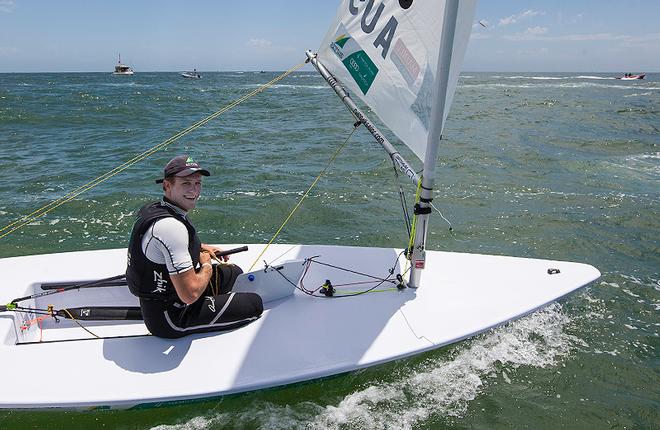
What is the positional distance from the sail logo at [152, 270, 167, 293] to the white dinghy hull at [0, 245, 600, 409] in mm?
493

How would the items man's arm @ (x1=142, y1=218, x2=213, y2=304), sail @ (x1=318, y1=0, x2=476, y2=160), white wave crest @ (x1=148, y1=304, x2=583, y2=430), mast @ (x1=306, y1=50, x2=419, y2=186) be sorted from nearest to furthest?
man's arm @ (x1=142, y1=218, x2=213, y2=304) < white wave crest @ (x1=148, y1=304, x2=583, y2=430) < sail @ (x1=318, y1=0, x2=476, y2=160) < mast @ (x1=306, y1=50, x2=419, y2=186)

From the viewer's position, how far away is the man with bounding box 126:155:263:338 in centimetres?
262

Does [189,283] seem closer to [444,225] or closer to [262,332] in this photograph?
[262,332]

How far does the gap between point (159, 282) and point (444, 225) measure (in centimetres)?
502

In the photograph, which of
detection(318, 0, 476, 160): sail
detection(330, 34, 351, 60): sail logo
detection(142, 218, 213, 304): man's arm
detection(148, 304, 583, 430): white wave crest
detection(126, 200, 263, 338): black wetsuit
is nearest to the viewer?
detection(142, 218, 213, 304): man's arm

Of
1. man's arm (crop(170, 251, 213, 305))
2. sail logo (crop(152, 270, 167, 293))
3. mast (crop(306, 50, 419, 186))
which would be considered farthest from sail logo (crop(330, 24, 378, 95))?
sail logo (crop(152, 270, 167, 293))

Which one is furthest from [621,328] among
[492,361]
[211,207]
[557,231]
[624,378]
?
[211,207]

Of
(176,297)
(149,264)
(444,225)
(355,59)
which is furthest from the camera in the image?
(444,225)

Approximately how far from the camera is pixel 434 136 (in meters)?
3.12

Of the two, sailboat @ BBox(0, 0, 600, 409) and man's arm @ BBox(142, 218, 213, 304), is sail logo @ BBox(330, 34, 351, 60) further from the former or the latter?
man's arm @ BBox(142, 218, 213, 304)

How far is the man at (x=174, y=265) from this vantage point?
8.59 feet

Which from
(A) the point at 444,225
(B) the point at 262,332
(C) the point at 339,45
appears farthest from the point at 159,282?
(A) the point at 444,225

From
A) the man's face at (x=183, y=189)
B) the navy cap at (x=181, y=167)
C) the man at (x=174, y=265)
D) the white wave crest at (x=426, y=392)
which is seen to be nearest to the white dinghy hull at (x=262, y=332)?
the man at (x=174, y=265)

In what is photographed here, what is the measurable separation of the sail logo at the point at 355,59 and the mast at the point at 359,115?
23 centimetres
